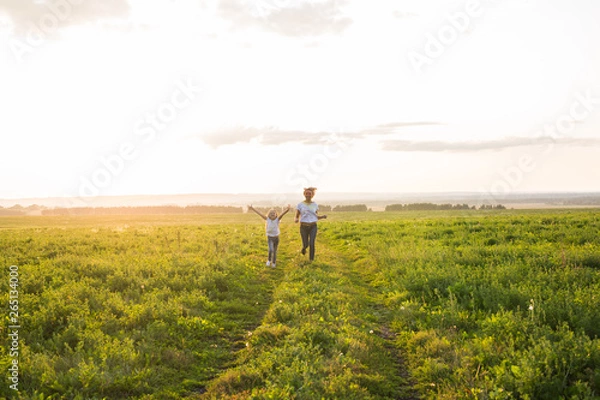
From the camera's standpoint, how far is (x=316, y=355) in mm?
7008

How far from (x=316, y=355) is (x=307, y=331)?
1.02 m

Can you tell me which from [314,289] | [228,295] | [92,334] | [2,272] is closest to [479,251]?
[314,289]

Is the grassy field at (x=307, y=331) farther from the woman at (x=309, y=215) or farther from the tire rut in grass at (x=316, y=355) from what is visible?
the woman at (x=309, y=215)

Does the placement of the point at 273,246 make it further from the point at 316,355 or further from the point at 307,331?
the point at 316,355

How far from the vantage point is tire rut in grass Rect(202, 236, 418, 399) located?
603 cm

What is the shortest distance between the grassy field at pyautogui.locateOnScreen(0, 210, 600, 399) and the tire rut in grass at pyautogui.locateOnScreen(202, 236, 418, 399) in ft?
0.09

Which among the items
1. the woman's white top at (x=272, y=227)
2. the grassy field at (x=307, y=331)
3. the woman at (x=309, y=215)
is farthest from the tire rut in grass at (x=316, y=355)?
the woman at (x=309, y=215)

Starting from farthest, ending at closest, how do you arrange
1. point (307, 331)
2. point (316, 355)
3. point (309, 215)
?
1. point (309, 215)
2. point (307, 331)
3. point (316, 355)

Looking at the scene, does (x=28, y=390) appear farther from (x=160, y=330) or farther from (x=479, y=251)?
(x=479, y=251)

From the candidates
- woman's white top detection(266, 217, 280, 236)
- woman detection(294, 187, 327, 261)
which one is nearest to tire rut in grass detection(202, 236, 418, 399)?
woman's white top detection(266, 217, 280, 236)

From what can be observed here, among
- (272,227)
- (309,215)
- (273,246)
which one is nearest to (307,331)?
(272,227)

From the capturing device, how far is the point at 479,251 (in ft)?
53.0

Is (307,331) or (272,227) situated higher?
(272,227)

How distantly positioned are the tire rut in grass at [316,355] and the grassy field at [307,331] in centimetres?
3
